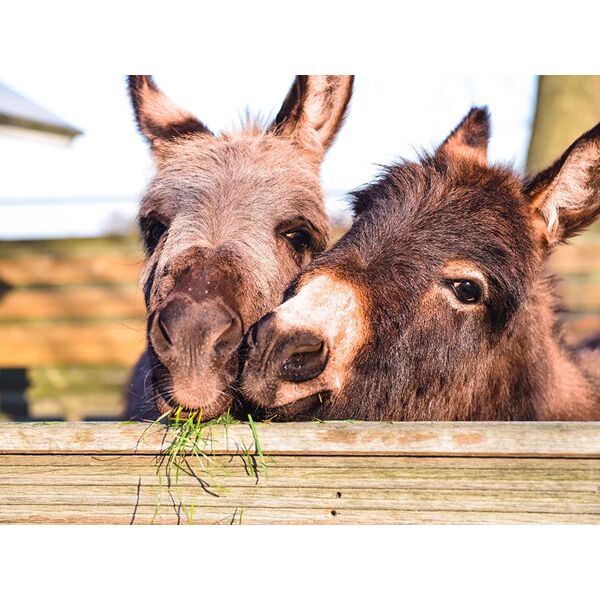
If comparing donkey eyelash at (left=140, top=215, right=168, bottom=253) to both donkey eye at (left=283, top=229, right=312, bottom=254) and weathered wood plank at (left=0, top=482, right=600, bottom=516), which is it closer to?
donkey eye at (left=283, top=229, right=312, bottom=254)

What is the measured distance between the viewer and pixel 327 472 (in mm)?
2303

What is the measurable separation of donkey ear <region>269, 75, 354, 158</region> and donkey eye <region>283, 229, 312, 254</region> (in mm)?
692

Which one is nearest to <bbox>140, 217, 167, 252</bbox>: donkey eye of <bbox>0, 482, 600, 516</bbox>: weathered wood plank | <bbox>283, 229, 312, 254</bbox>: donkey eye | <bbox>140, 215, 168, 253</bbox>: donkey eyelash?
<bbox>140, 215, 168, 253</bbox>: donkey eyelash

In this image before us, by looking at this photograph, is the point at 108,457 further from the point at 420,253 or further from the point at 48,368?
the point at 48,368

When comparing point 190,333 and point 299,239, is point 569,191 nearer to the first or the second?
point 299,239

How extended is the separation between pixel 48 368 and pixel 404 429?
797 cm

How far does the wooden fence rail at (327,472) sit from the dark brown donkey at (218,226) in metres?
0.42

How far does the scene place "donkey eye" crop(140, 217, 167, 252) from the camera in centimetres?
367

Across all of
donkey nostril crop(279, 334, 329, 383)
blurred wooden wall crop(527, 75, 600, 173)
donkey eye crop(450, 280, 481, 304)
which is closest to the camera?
donkey nostril crop(279, 334, 329, 383)

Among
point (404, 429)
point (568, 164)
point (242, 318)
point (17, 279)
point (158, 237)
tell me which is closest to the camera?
point (404, 429)

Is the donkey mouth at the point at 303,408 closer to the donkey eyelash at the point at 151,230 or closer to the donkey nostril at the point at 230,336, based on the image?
the donkey nostril at the point at 230,336

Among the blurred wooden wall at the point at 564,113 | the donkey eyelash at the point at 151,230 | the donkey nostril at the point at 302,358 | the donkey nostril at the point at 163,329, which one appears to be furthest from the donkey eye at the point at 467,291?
the blurred wooden wall at the point at 564,113

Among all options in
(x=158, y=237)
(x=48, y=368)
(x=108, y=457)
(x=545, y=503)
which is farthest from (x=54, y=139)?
(x=545, y=503)

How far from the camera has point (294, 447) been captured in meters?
2.28
